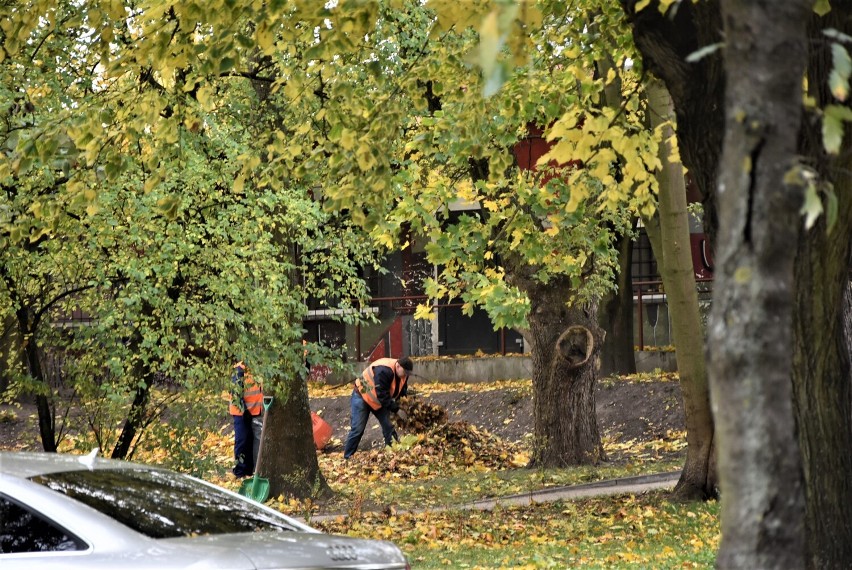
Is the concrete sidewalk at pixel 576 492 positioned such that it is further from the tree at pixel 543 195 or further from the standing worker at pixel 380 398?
the standing worker at pixel 380 398

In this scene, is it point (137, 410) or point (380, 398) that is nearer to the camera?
point (137, 410)

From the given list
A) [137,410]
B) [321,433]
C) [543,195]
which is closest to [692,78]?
[543,195]

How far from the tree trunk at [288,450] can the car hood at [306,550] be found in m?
9.52

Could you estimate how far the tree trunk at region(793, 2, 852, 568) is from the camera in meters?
6.89

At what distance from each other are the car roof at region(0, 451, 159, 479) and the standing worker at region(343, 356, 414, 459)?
42.2 ft

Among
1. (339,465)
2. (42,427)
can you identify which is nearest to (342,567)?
(42,427)

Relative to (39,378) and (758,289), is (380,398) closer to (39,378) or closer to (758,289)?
(39,378)

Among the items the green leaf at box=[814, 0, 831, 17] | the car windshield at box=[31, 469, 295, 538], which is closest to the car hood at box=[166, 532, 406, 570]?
Result: the car windshield at box=[31, 469, 295, 538]

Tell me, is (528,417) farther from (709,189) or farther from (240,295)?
(709,189)

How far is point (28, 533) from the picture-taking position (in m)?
5.24

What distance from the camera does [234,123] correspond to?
41.9 ft

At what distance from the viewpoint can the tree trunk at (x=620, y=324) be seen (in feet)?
80.4

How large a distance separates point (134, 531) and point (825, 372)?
409 centimetres

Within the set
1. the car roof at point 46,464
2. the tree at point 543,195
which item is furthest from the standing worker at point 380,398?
the car roof at point 46,464
